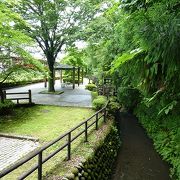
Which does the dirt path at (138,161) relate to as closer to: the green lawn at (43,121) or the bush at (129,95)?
the green lawn at (43,121)

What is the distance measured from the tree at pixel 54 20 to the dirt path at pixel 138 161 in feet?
27.9

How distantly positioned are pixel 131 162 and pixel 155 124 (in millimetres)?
3423

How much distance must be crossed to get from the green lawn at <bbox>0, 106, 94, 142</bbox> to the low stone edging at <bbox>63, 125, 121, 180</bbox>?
1.81m

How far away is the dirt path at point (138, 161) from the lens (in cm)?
786

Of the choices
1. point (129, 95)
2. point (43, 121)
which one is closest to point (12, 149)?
point (43, 121)

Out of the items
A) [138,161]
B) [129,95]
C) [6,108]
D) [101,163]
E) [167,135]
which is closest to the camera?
[101,163]

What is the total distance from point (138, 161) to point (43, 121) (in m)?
4.76

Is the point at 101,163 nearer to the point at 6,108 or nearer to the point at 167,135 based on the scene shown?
the point at 167,135

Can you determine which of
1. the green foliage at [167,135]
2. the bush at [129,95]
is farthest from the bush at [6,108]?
the green foliage at [167,135]

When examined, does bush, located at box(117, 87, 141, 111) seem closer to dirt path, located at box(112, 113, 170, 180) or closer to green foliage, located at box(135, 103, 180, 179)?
green foliage, located at box(135, 103, 180, 179)

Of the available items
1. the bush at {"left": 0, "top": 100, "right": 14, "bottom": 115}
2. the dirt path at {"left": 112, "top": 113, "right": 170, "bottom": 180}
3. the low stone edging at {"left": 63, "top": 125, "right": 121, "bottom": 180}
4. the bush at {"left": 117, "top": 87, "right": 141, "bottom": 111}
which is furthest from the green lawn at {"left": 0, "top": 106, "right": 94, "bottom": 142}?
the bush at {"left": 117, "top": 87, "right": 141, "bottom": 111}

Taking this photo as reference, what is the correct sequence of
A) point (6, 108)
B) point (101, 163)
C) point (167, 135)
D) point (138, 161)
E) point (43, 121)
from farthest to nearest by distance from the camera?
point (6, 108)
point (43, 121)
point (167, 135)
point (138, 161)
point (101, 163)

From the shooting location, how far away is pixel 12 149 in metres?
7.37

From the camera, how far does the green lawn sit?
901 centimetres
